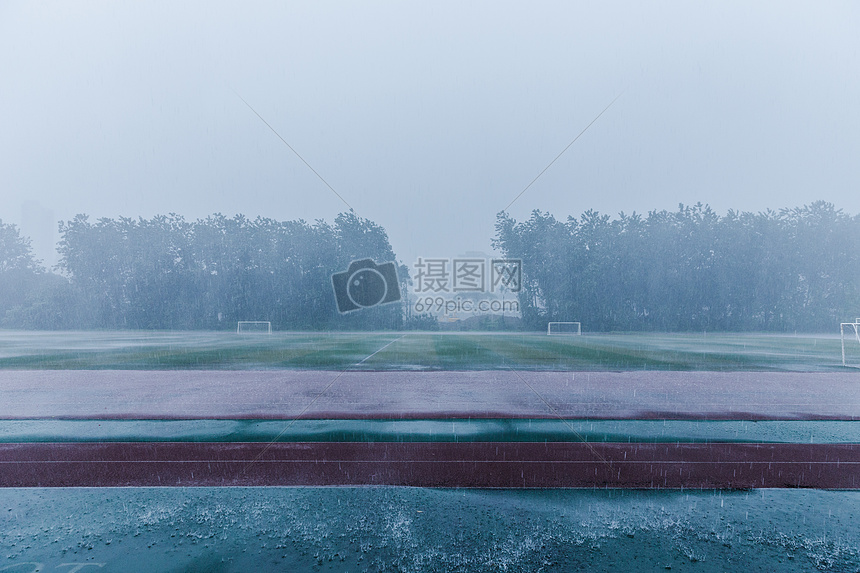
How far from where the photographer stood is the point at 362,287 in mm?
51500

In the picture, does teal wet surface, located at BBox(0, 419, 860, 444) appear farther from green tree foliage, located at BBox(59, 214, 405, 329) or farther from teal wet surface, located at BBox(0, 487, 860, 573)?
green tree foliage, located at BBox(59, 214, 405, 329)

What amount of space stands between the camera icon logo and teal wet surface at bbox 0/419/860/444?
42897mm

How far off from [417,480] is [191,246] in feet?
182

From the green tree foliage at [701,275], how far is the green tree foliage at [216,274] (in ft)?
54.6

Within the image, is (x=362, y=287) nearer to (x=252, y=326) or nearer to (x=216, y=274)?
(x=252, y=326)

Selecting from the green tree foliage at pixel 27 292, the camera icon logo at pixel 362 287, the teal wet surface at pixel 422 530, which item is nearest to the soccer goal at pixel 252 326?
the camera icon logo at pixel 362 287

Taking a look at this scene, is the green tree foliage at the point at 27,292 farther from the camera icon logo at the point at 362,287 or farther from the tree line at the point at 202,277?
the camera icon logo at the point at 362,287

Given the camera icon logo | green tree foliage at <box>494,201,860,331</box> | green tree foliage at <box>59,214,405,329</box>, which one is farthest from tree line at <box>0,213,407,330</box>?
green tree foliage at <box>494,201,860,331</box>

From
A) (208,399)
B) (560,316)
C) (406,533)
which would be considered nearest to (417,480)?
(406,533)

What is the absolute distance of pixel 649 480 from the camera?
5.56 meters

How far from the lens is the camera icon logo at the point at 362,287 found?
51.2 metres

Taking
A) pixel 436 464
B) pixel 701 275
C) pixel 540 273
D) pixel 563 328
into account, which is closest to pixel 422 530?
pixel 436 464

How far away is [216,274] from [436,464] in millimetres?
52559

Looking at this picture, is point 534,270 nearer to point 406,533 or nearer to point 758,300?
point 758,300
